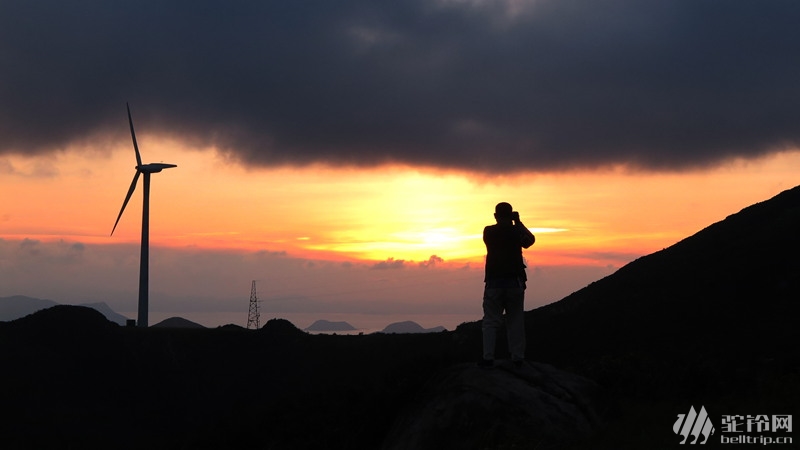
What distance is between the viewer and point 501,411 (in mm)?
16141

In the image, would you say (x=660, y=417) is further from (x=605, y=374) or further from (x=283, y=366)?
(x=283, y=366)

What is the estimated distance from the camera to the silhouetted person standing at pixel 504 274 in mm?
17375

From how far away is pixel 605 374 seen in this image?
1919cm

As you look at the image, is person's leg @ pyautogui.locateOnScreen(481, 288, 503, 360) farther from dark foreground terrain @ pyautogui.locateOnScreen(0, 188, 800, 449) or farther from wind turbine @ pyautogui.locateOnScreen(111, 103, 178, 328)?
wind turbine @ pyautogui.locateOnScreen(111, 103, 178, 328)

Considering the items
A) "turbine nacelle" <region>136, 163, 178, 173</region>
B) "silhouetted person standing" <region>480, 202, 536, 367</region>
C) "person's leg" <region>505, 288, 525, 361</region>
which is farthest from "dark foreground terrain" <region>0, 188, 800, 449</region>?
"turbine nacelle" <region>136, 163, 178, 173</region>

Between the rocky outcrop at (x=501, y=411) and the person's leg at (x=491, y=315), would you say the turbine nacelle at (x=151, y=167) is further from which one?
the person's leg at (x=491, y=315)

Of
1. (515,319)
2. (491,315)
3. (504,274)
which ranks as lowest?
(515,319)

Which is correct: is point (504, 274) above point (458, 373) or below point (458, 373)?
above

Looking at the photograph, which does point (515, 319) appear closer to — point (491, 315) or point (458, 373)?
point (491, 315)

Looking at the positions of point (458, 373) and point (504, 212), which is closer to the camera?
point (504, 212)

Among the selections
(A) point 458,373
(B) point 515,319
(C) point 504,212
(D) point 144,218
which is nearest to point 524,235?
(C) point 504,212

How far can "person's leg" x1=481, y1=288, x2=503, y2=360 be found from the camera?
17.4 metres

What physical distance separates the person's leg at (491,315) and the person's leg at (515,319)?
0.67 ft

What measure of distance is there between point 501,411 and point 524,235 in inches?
154
